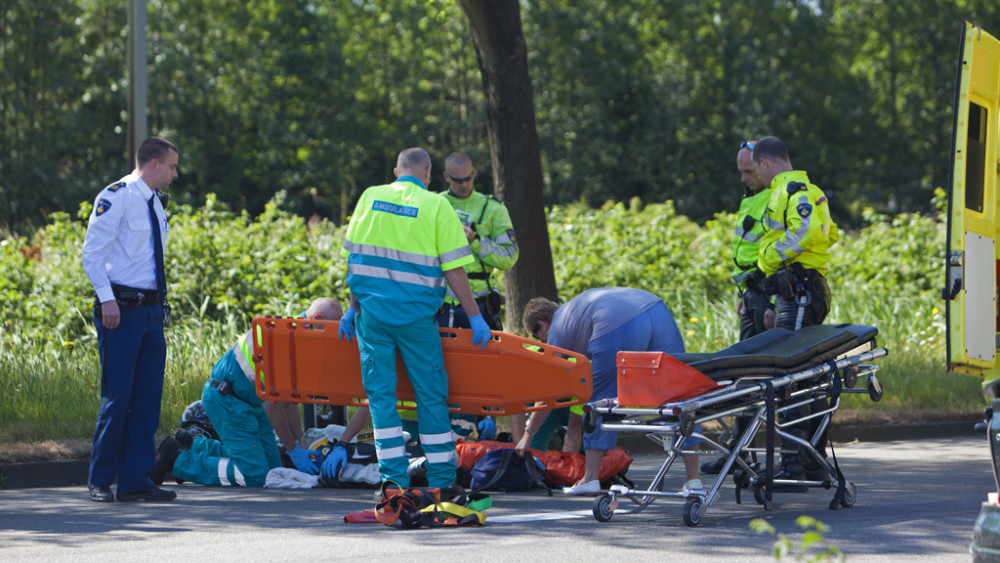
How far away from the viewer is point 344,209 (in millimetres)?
39938

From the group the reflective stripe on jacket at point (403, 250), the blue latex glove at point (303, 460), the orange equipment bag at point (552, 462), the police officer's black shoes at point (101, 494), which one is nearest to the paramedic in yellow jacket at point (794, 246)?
the orange equipment bag at point (552, 462)

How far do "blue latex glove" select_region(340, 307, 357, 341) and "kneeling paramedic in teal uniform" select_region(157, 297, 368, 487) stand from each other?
0.77 metres

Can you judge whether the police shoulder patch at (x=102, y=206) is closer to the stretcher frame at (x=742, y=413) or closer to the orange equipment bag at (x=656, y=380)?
the stretcher frame at (x=742, y=413)

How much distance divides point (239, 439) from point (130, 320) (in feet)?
3.69

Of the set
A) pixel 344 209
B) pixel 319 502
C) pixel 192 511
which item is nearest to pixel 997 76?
pixel 319 502

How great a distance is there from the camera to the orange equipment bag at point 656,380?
6.02 m

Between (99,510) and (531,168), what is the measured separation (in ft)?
17.4

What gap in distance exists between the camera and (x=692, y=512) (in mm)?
6180

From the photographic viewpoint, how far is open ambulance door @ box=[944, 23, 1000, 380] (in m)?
6.91

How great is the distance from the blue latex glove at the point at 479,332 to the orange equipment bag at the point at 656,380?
826 mm

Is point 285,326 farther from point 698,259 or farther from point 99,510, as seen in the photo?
point 698,259

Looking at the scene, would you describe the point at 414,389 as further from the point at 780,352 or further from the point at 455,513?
the point at 780,352

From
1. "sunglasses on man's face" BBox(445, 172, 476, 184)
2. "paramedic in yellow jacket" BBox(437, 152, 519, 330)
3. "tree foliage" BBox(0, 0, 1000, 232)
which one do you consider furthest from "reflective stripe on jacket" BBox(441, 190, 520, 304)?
"tree foliage" BBox(0, 0, 1000, 232)

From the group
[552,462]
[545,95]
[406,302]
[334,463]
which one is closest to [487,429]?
[552,462]
